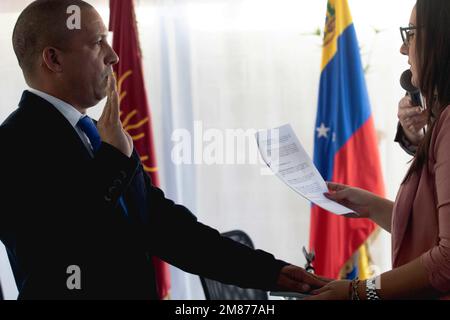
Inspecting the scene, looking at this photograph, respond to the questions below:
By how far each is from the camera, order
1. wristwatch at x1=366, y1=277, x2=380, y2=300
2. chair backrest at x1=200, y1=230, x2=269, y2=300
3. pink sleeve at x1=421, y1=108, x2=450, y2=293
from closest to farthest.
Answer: pink sleeve at x1=421, y1=108, x2=450, y2=293 → wristwatch at x1=366, y1=277, x2=380, y2=300 → chair backrest at x1=200, y1=230, x2=269, y2=300

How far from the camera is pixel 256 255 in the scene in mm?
1909

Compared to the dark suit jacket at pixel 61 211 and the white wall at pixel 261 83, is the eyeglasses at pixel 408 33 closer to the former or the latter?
the dark suit jacket at pixel 61 211

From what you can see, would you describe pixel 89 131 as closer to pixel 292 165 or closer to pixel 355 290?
pixel 292 165

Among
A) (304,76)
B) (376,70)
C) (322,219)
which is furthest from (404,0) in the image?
(322,219)

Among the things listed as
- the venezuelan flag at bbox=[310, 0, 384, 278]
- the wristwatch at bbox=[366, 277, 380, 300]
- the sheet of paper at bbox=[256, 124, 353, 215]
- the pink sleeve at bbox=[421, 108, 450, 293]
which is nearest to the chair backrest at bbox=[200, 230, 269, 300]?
the venezuelan flag at bbox=[310, 0, 384, 278]

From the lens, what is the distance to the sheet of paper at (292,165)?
1730 millimetres

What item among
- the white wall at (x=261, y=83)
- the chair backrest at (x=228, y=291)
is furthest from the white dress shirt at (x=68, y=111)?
the white wall at (x=261, y=83)

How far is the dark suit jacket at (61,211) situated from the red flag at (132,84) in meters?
1.90

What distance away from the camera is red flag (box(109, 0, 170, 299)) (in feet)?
11.2

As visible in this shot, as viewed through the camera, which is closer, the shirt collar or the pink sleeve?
the pink sleeve

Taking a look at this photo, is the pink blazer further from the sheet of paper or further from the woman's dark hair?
the sheet of paper

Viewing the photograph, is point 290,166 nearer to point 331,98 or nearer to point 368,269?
point 331,98

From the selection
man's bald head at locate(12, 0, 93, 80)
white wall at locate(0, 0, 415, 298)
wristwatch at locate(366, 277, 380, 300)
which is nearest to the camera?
wristwatch at locate(366, 277, 380, 300)

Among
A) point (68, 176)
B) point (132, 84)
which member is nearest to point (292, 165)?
point (68, 176)
